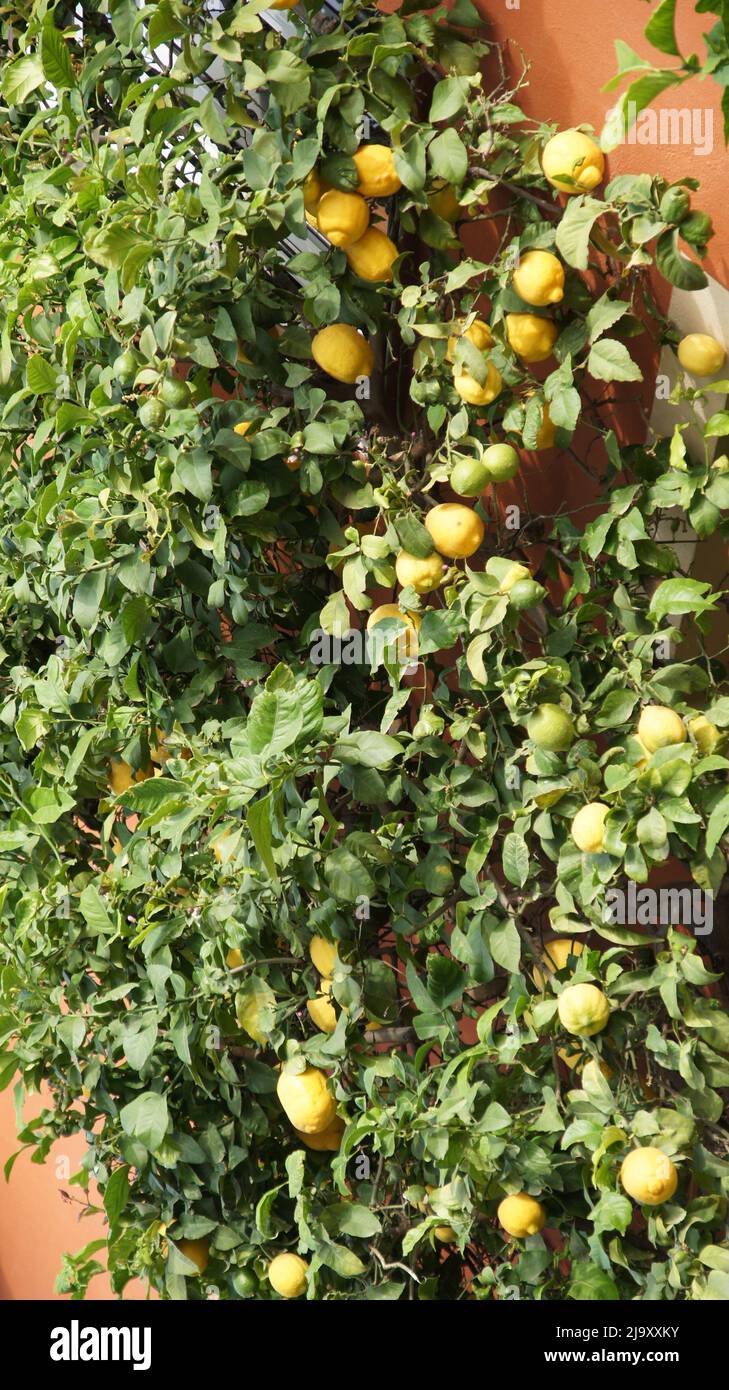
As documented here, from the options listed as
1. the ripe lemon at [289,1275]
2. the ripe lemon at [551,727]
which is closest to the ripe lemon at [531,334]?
the ripe lemon at [551,727]

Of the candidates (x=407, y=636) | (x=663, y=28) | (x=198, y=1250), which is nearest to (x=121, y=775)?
(x=407, y=636)

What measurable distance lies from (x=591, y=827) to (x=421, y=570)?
0.30 meters

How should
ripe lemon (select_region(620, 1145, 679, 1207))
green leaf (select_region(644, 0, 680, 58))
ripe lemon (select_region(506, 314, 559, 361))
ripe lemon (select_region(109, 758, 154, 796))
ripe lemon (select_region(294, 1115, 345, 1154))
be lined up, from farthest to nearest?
1. ripe lemon (select_region(109, 758, 154, 796))
2. ripe lemon (select_region(294, 1115, 345, 1154))
3. ripe lemon (select_region(506, 314, 559, 361))
4. ripe lemon (select_region(620, 1145, 679, 1207))
5. green leaf (select_region(644, 0, 680, 58))

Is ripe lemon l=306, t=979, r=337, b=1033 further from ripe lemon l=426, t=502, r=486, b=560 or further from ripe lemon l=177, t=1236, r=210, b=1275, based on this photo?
ripe lemon l=426, t=502, r=486, b=560

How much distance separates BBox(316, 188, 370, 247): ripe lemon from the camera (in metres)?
1.17

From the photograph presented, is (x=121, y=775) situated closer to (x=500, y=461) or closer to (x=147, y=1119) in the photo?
(x=147, y=1119)

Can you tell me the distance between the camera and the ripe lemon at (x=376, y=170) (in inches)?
45.8

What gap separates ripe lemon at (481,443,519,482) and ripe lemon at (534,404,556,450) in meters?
0.03

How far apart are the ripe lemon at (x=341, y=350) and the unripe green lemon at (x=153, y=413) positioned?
A: 171 millimetres

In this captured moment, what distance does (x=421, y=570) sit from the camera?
3.89 feet

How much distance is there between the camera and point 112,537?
4.33ft

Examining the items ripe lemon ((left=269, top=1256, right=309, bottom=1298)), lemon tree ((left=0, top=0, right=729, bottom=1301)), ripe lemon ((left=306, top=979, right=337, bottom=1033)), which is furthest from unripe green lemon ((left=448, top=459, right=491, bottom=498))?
ripe lemon ((left=269, top=1256, right=309, bottom=1298))
